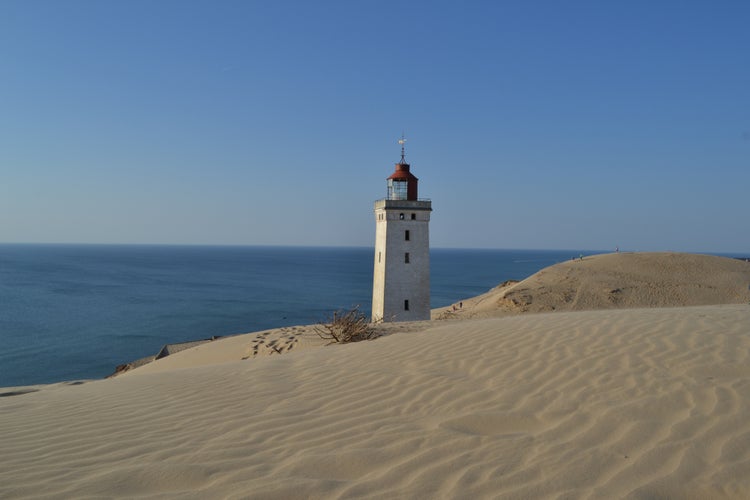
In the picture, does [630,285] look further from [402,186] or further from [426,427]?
[426,427]

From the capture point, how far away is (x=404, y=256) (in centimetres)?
2427

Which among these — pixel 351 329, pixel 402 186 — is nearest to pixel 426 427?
pixel 351 329

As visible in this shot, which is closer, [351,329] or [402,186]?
[351,329]

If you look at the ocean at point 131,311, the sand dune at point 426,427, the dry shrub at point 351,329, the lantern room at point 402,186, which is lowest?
the ocean at point 131,311

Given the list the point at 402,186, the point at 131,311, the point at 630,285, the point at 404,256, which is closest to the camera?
the point at 404,256

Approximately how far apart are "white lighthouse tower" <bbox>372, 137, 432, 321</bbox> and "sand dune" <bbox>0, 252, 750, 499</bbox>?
643 inches

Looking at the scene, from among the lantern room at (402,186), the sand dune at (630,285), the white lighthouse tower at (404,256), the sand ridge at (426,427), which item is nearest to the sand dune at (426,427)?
the sand ridge at (426,427)

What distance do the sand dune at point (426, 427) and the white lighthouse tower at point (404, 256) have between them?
1632 cm

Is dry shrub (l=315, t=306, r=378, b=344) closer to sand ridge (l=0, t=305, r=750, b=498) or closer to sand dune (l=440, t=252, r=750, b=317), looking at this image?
sand ridge (l=0, t=305, r=750, b=498)

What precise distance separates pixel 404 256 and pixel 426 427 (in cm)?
1986

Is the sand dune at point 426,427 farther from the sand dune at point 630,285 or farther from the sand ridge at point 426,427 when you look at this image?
the sand dune at point 630,285

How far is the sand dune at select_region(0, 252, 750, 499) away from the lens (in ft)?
11.2

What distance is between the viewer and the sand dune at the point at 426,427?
3426 millimetres

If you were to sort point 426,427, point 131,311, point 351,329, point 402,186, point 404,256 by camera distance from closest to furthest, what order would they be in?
Answer: point 426,427 < point 351,329 < point 404,256 < point 402,186 < point 131,311
